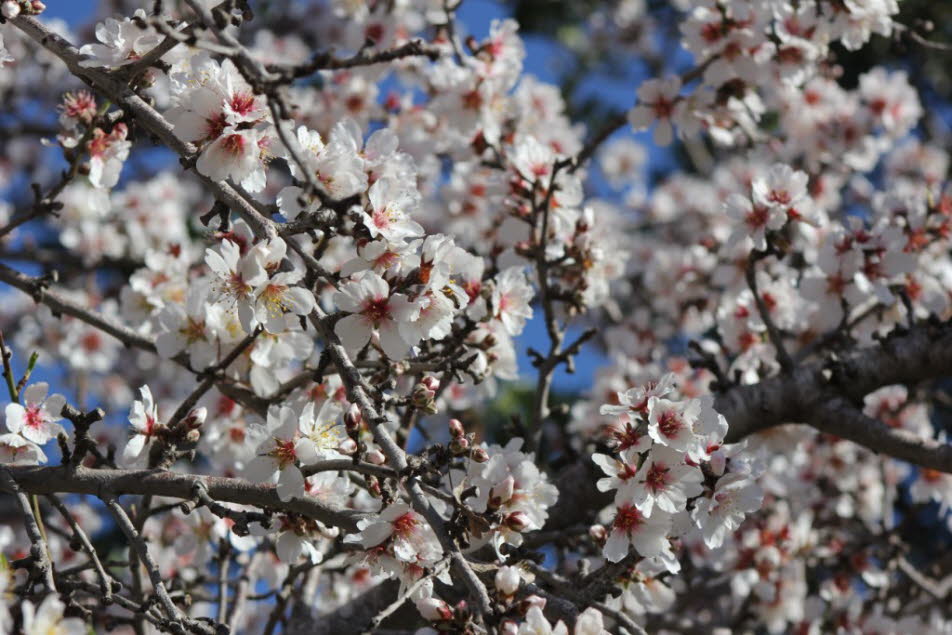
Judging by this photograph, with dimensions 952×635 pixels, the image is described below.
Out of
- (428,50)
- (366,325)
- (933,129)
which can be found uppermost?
(933,129)

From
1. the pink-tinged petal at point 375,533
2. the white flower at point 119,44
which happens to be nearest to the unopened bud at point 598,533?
the pink-tinged petal at point 375,533

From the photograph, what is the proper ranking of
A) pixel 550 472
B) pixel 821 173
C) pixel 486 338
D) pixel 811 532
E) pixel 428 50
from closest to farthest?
pixel 428 50 → pixel 486 338 → pixel 550 472 → pixel 811 532 → pixel 821 173

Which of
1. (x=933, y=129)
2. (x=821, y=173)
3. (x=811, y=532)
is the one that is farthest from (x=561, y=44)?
(x=811, y=532)

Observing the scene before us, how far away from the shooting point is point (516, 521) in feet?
6.65

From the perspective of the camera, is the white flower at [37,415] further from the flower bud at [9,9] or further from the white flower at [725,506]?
the white flower at [725,506]

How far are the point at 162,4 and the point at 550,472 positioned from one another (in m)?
1.97

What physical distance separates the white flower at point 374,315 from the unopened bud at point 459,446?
210 mm

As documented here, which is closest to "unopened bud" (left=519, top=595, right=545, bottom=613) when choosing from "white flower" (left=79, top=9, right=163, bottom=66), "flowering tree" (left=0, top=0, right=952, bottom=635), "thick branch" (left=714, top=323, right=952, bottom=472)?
"flowering tree" (left=0, top=0, right=952, bottom=635)

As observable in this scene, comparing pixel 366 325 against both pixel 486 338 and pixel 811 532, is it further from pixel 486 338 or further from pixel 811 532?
pixel 811 532

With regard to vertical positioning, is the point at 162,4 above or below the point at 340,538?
above

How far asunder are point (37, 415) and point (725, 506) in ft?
5.14

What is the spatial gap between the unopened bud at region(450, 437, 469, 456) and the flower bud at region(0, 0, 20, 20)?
1291 mm

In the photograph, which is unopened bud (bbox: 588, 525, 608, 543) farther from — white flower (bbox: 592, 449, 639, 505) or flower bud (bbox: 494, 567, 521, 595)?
flower bud (bbox: 494, 567, 521, 595)

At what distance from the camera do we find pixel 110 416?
6609 millimetres
